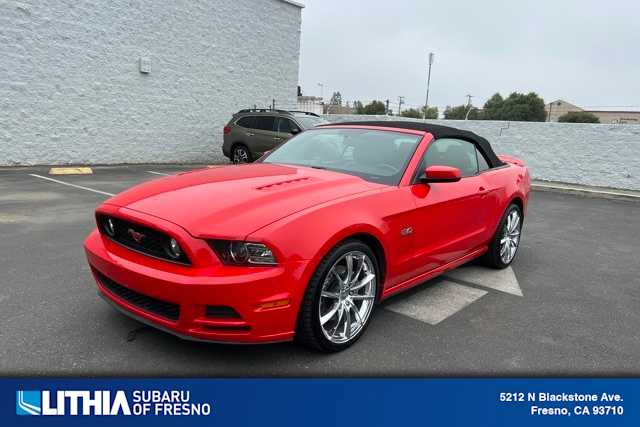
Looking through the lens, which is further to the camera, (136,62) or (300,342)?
(136,62)

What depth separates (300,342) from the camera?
9.64 ft

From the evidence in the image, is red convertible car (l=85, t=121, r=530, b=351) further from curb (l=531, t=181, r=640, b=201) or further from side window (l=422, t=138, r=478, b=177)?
curb (l=531, t=181, r=640, b=201)

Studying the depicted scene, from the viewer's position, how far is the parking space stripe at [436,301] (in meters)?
3.78

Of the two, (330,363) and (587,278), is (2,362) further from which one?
(587,278)

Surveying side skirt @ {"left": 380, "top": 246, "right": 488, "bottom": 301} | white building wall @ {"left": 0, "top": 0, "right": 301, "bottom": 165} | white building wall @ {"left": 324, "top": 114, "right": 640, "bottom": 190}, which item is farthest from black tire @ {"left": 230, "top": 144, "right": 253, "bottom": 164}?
side skirt @ {"left": 380, "top": 246, "right": 488, "bottom": 301}

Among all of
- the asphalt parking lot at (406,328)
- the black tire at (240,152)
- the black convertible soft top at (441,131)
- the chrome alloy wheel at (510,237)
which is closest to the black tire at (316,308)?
the asphalt parking lot at (406,328)

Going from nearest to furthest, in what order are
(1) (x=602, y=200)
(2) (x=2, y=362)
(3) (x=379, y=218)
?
(2) (x=2, y=362)
(3) (x=379, y=218)
(1) (x=602, y=200)

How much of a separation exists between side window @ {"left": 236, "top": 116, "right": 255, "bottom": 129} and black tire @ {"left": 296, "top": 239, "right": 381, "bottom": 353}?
1085 centimetres

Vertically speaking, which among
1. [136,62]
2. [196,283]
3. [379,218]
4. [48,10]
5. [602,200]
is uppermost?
[48,10]

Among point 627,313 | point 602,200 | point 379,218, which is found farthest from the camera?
point 602,200

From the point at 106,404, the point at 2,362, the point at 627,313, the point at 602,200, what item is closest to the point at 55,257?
the point at 2,362

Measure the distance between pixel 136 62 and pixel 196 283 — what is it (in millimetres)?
12691

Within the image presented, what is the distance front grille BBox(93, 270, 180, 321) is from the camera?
265cm

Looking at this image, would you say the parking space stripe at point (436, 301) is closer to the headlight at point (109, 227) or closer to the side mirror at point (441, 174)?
the side mirror at point (441, 174)
